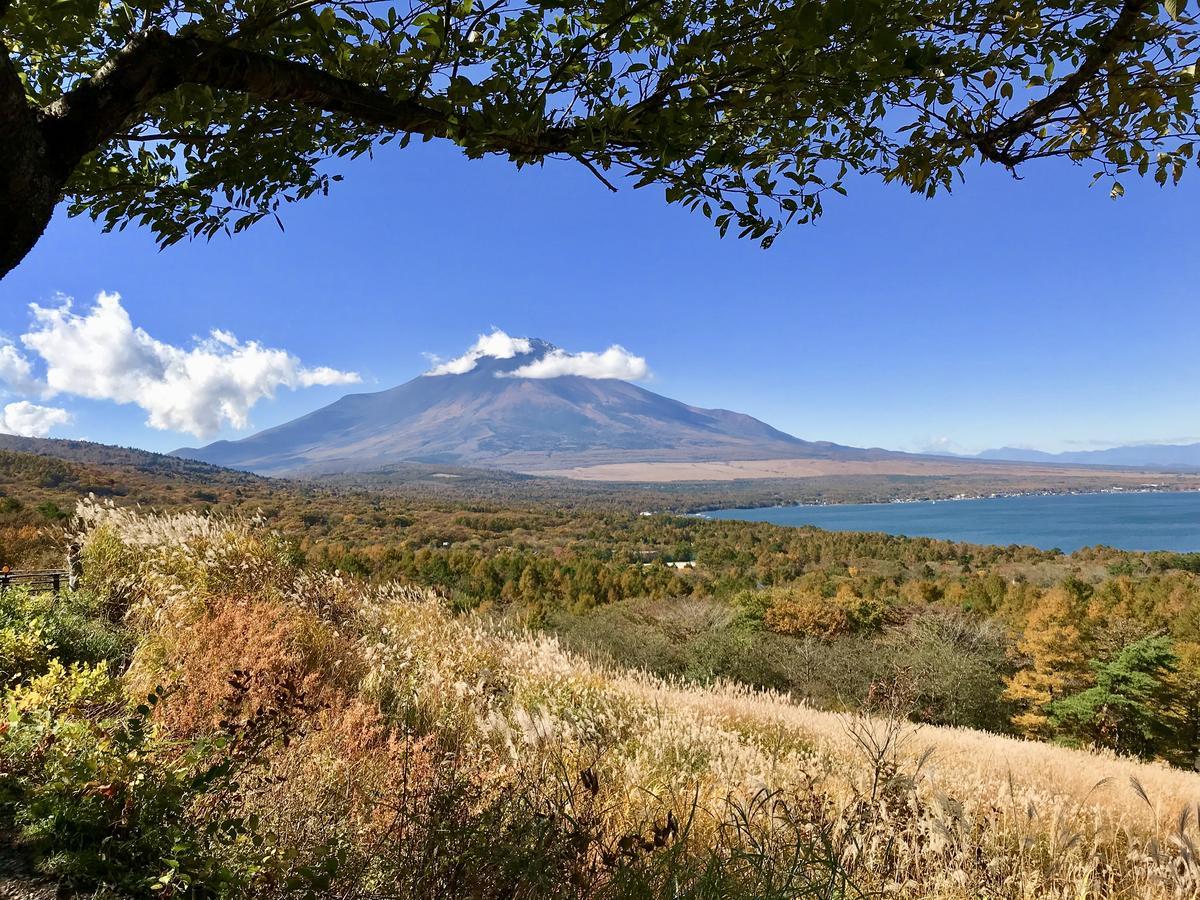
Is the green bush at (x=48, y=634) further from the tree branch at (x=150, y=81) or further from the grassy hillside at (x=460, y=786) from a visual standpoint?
the tree branch at (x=150, y=81)

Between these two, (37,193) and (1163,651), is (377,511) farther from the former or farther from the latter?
(37,193)

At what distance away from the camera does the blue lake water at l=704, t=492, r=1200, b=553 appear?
10269 centimetres

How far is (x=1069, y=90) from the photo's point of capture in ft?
7.09

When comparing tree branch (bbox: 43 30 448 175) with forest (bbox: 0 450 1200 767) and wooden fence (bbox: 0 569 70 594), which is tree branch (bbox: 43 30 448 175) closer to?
forest (bbox: 0 450 1200 767)

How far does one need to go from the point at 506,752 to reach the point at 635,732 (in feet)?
3.78

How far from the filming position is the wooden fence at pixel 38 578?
722 centimetres

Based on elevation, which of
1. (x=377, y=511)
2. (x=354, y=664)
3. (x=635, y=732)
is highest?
(x=354, y=664)

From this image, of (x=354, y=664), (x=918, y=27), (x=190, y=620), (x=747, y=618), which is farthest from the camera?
(x=747, y=618)

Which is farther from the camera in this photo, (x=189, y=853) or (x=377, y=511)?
(x=377, y=511)

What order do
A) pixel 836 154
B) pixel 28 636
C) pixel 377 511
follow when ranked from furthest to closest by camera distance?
pixel 377 511, pixel 28 636, pixel 836 154

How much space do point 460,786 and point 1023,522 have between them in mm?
172332

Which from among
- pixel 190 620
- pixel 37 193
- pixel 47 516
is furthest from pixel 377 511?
pixel 37 193

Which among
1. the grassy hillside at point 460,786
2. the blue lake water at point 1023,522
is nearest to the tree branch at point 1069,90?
the grassy hillside at point 460,786

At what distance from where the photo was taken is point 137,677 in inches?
170
